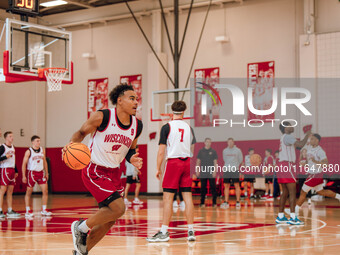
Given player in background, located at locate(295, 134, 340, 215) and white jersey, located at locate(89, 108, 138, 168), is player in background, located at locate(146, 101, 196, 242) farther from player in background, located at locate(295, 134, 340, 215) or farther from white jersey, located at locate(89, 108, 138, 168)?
player in background, located at locate(295, 134, 340, 215)

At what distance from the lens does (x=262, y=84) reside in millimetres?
19688

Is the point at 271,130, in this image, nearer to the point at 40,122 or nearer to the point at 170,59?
the point at 170,59

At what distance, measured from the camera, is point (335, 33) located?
18.4 m

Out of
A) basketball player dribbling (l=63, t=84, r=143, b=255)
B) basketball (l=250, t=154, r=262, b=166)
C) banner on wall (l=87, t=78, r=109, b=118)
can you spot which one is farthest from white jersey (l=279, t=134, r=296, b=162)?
banner on wall (l=87, t=78, r=109, b=118)

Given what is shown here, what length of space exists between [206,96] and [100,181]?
15.4 metres

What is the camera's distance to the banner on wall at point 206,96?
20672 mm

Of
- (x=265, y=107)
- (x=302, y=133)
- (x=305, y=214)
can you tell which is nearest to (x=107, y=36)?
(x=265, y=107)

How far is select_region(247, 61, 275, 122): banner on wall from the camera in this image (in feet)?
64.1

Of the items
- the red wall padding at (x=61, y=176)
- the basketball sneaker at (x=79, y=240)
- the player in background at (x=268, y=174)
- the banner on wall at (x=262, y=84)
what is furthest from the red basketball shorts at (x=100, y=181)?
the red wall padding at (x=61, y=176)

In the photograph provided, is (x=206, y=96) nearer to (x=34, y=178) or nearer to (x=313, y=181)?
(x=34, y=178)

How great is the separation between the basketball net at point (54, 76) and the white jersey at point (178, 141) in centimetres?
693

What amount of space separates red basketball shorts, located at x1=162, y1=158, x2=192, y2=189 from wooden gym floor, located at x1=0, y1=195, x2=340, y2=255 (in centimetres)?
81

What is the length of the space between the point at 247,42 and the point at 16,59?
30.3ft

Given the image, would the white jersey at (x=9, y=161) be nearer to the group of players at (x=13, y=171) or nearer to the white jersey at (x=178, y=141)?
the group of players at (x=13, y=171)
